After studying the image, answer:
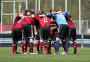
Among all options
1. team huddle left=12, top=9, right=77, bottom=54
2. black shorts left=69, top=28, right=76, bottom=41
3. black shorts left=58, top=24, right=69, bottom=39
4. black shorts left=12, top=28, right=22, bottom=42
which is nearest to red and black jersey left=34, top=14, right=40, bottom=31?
team huddle left=12, top=9, right=77, bottom=54

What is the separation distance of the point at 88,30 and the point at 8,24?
6731 millimetres

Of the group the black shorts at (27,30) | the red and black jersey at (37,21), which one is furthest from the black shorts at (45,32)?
the black shorts at (27,30)

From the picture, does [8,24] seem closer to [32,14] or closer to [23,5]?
[23,5]

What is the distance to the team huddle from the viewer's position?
2283 cm

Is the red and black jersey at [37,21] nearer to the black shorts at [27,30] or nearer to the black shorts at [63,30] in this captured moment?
the black shorts at [27,30]

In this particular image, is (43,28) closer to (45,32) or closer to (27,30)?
(45,32)

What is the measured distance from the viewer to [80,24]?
136ft

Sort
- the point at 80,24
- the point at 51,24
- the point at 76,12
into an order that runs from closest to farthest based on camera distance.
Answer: the point at 51,24, the point at 80,24, the point at 76,12

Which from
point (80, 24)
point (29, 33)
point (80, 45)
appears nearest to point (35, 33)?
point (29, 33)

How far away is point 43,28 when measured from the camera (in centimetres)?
2342

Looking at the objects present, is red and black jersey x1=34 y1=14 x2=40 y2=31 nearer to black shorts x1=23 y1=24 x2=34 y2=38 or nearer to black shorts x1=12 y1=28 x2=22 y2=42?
black shorts x1=23 y1=24 x2=34 y2=38

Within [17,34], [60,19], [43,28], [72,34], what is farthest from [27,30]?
[72,34]

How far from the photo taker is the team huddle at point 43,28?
22828 millimetres

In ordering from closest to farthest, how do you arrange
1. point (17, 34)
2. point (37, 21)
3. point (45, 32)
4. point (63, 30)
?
point (63, 30)
point (45, 32)
point (37, 21)
point (17, 34)
